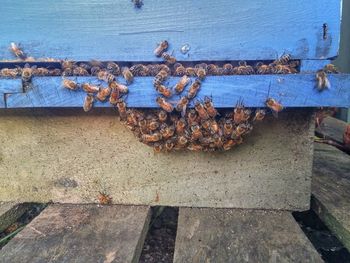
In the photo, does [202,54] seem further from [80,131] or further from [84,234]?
[84,234]

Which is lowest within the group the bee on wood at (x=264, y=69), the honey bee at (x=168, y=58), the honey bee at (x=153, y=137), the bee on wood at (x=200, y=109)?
the honey bee at (x=153, y=137)

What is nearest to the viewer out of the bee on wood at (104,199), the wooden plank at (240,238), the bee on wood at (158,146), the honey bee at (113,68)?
the wooden plank at (240,238)

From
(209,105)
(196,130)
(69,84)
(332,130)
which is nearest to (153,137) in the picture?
(196,130)

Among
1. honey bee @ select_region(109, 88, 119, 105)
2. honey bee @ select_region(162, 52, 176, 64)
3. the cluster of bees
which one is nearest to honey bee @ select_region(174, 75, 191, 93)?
the cluster of bees

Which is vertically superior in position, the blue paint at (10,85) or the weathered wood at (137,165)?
the blue paint at (10,85)

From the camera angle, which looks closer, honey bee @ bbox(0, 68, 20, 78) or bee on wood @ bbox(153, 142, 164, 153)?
honey bee @ bbox(0, 68, 20, 78)

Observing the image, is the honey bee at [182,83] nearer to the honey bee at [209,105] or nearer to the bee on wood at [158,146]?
the honey bee at [209,105]

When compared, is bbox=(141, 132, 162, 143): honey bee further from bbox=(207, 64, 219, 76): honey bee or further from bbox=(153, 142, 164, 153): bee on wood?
bbox=(207, 64, 219, 76): honey bee

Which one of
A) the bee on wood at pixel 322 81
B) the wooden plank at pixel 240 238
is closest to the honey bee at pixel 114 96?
the wooden plank at pixel 240 238

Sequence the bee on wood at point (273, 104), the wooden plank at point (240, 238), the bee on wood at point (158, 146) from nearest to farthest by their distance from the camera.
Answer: the wooden plank at point (240, 238) < the bee on wood at point (273, 104) < the bee on wood at point (158, 146)
